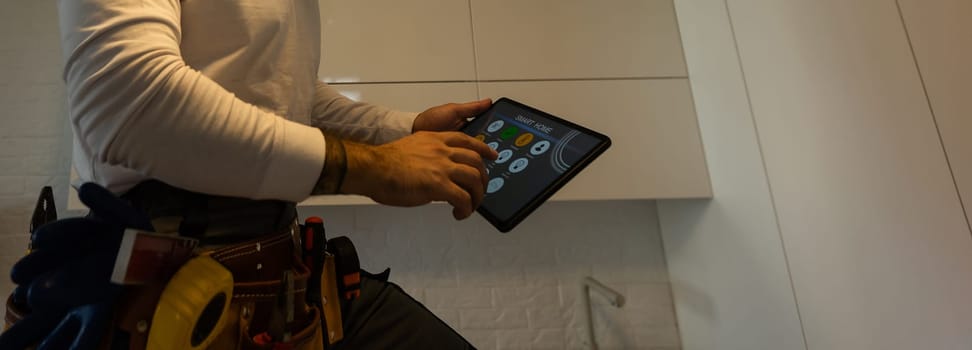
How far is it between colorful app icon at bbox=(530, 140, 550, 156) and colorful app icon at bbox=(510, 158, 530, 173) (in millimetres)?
16

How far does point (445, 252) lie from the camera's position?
66.1 inches

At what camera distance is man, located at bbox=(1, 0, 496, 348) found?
0.41 meters

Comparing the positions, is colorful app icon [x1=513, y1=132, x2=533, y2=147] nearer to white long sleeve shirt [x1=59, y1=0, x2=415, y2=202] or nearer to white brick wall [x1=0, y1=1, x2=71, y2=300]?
white long sleeve shirt [x1=59, y1=0, x2=415, y2=202]

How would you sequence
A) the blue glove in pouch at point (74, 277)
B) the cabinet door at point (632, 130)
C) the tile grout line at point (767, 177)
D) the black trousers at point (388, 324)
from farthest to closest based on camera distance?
the cabinet door at point (632, 130)
the tile grout line at point (767, 177)
the black trousers at point (388, 324)
the blue glove in pouch at point (74, 277)

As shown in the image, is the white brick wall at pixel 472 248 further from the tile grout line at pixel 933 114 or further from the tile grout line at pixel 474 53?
the tile grout line at pixel 933 114

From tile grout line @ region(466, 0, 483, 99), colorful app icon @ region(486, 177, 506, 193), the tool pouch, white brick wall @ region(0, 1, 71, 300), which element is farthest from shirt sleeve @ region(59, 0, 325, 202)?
white brick wall @ region(0, 1, 71, 300)

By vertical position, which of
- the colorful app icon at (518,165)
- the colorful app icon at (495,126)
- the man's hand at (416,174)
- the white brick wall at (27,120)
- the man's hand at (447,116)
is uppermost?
the white brick wall at (27,120)

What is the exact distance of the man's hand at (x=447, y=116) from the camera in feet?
2.59

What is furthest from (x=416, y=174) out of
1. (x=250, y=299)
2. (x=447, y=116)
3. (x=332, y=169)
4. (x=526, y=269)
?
(x=526, y=269)

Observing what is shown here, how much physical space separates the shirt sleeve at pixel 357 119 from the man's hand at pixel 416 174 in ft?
0.95

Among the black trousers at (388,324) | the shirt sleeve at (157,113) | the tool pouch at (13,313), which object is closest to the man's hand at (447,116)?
the black trousers at (388,324)

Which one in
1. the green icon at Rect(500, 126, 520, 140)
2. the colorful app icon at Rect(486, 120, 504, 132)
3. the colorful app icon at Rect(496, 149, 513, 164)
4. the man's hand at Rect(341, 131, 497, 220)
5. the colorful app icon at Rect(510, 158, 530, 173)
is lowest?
the man's hand at Rect(341, 131, 497, 220)

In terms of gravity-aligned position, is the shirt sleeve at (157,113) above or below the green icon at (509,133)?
below

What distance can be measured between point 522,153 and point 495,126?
0.08 m
